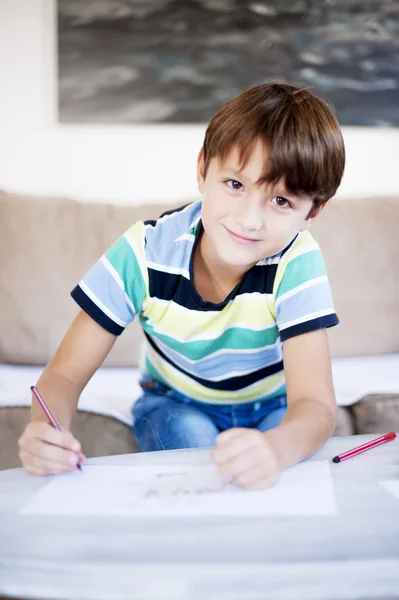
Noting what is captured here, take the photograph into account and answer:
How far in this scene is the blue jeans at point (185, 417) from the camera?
1075 millimetres

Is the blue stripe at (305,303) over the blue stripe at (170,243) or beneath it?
beneath

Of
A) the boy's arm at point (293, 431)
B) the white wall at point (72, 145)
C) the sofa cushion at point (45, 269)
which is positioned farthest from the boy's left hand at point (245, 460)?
the white wall at point (72, 145)

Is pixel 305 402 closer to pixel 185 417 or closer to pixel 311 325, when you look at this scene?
pixel 311 325

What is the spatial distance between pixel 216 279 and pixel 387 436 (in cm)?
40

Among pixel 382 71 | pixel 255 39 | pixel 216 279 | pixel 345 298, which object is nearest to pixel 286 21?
pixel 255 39

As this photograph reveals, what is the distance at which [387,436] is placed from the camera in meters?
0.89

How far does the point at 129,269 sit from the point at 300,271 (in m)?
0.28

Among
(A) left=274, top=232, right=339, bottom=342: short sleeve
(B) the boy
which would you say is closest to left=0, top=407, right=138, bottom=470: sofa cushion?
(B) the boy

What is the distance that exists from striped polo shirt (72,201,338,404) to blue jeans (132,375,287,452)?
0.03 m

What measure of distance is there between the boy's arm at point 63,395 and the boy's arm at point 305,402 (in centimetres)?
25

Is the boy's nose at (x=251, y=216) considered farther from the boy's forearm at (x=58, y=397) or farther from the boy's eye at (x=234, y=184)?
the boy's forearm at (x=58, y=397)

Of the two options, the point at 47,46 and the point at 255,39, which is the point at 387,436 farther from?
the point at 47,46

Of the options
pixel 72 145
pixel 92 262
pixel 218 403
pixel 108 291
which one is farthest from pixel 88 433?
pixel 72 145

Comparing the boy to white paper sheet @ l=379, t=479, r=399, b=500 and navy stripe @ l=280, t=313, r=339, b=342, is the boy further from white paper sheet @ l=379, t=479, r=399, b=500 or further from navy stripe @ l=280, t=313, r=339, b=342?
white paper sheet @ l=379, t=479, r=399, b=500
